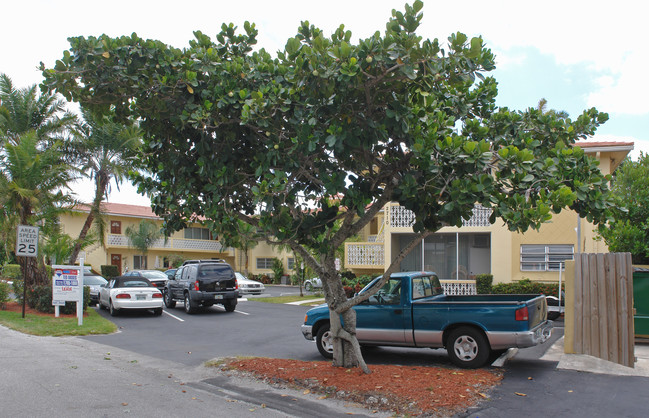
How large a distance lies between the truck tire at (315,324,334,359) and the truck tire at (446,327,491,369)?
2.44m

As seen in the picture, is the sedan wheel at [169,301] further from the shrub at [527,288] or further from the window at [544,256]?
the window at [544,256]

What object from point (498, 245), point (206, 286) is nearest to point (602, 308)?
point (498, 245)

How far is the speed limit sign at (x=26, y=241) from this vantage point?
15850 millimetres

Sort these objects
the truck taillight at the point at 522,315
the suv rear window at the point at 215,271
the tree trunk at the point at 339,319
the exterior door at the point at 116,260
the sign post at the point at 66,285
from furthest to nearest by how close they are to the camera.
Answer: the exterior door at the point at 116,260
the suv rear window at the point at 215,271
the sign post at the point at 66,285
the truck taillight at the point at 522,315
the tree trunk at the point at 339,319

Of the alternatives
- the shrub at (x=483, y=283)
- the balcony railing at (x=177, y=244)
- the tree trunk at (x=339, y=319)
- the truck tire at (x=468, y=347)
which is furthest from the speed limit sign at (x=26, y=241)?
the balcony railing at (x=177, y=244)

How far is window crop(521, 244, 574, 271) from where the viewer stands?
21.3 metres

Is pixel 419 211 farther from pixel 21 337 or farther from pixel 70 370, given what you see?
pixel 21 337

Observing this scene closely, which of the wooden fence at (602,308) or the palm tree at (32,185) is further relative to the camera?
the palm tree at (32,185)

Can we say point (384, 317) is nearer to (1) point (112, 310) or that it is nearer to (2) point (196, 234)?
(1) point (112, 310)

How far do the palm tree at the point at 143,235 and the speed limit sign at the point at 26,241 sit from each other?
90.1ft

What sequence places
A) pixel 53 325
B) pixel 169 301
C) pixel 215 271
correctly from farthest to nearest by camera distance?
pixel 169 301, pixel 215 271, pixel 53 325

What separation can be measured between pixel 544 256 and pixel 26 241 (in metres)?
18.7

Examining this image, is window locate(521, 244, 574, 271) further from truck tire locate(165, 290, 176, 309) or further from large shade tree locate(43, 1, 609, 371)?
truck tire locate(165, 290, 176, 309)

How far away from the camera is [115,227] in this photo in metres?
45.7
